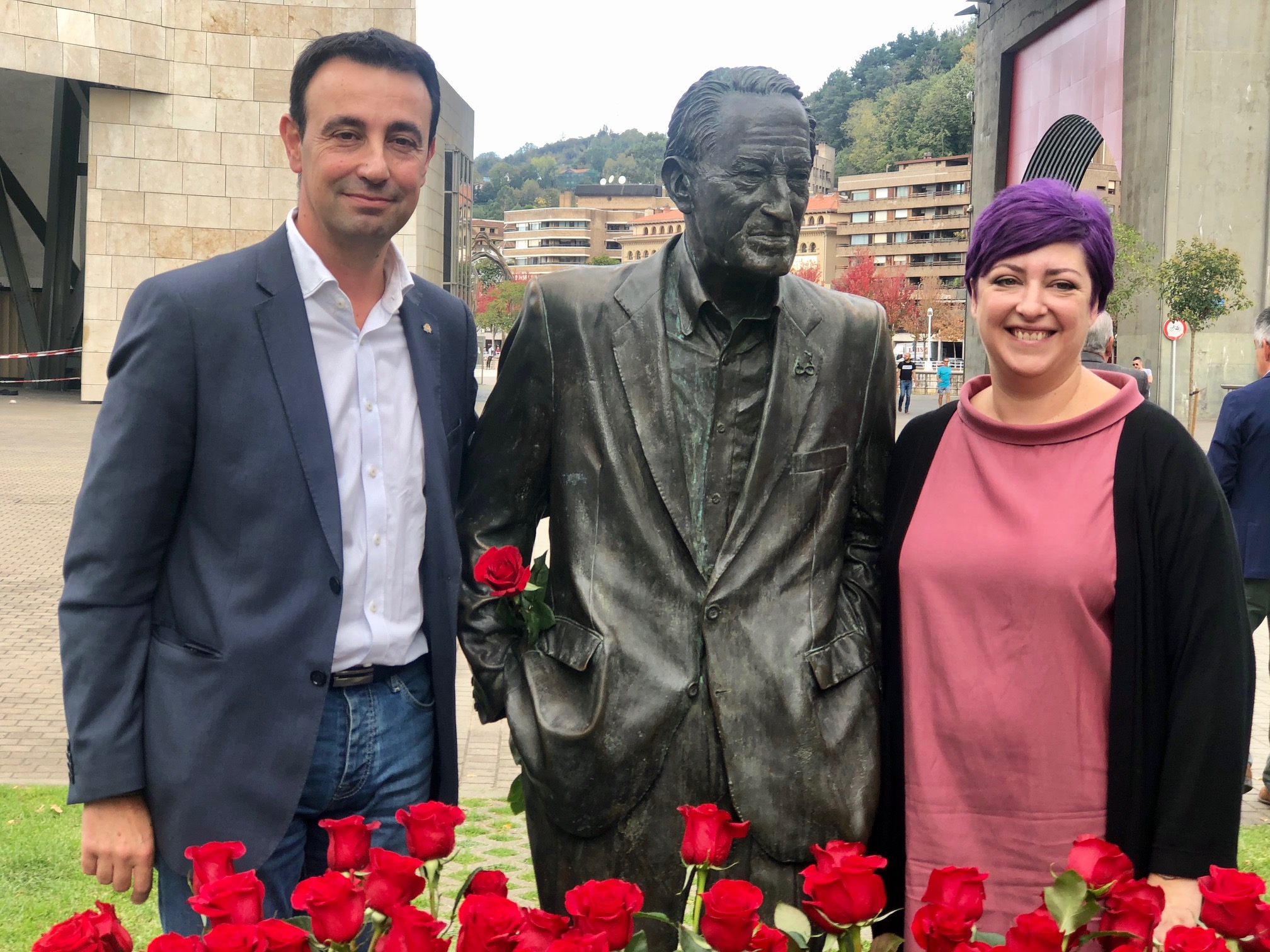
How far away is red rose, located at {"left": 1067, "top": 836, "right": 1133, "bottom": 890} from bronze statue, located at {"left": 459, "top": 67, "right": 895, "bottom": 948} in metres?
0.92

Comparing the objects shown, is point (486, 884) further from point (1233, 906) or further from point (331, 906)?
point (1233, 906)

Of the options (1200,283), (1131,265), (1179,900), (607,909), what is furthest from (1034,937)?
(1131,265)

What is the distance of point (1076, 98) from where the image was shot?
35156mm

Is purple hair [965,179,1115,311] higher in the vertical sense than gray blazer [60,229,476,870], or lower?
higher

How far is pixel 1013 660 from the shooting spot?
2592 mm

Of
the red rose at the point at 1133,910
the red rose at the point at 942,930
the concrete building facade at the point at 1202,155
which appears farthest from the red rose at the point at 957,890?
the concrete building facade at the point at 1202,155

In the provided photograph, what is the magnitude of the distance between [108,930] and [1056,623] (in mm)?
1781

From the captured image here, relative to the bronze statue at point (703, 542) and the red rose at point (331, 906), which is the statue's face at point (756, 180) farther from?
the red rose at point (331, 906)

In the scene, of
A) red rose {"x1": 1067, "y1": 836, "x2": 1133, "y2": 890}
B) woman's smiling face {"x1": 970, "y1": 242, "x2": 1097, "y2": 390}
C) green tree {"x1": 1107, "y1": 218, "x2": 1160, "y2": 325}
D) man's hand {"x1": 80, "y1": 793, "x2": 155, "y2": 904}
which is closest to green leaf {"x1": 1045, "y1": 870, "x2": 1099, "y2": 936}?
red rose {"x1": 1067, "y1": 836, "x2": 1133, "y2": 890}

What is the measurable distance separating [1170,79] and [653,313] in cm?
2974

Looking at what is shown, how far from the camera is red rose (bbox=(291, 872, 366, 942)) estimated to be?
151 centimetres

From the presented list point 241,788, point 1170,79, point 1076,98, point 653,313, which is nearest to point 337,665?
point 241,788

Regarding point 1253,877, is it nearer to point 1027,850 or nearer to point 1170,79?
point 1027,850

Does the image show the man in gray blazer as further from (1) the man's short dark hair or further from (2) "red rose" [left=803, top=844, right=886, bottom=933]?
(2) "red rose" [left=803, top=844, right=886, bottom=933]
